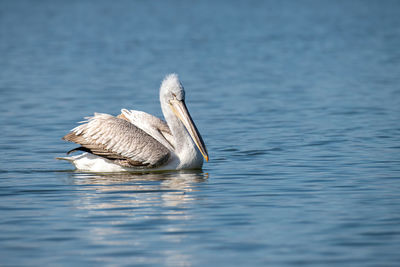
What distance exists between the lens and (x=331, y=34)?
94.3 ft

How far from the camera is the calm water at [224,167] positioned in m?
5.74

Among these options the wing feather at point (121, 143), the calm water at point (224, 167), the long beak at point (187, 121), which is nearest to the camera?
the calm water at point (224, 167)

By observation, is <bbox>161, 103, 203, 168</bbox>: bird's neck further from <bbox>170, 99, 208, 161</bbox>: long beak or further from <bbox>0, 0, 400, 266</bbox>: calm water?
<bbox>0, 0, 400, 266</bbox>: calm water

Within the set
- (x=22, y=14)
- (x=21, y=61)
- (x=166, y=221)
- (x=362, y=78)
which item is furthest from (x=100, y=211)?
(x=22, y=14)

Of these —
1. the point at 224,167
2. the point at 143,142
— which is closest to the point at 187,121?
the point at 143,142

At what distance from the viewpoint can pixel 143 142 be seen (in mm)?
8273

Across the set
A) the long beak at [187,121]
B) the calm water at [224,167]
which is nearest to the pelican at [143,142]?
the long beak at [187,121]

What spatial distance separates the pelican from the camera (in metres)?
8.32

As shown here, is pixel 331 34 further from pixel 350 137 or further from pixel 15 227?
pixel 15 227

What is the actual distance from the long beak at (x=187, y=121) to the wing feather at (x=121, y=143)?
0.35m

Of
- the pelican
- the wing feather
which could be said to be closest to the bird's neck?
the pelican

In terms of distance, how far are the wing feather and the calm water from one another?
0.68 feet

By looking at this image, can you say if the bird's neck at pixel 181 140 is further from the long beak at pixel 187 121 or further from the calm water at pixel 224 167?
the calm water at pixel 224 167

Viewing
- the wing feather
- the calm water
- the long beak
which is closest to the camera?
the calm water
